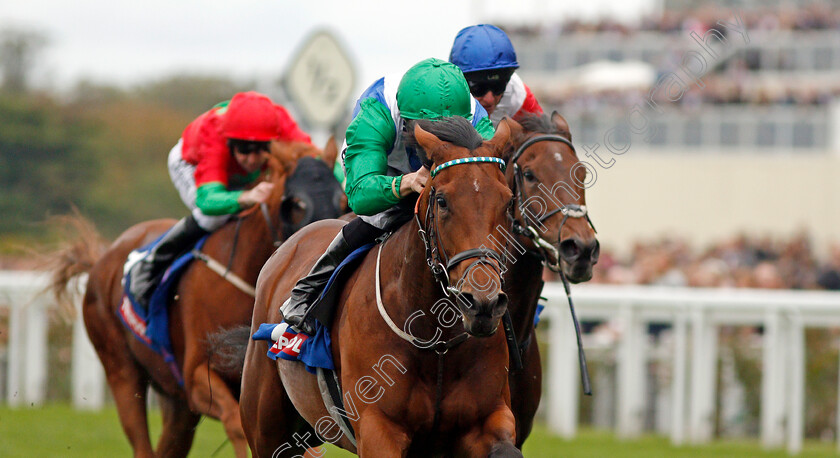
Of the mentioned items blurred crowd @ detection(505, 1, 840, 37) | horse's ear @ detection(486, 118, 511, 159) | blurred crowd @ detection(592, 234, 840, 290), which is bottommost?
blurred crowd @ detection(592, 234, 840, 290)

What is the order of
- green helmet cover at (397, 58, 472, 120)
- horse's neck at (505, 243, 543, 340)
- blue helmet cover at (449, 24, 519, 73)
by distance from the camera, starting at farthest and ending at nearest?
blue helmet cover at (449, 24, 519, 73) < horse's neck at (505, 243, 543, 340) < green helmet cover at (397, 58, 472, 120)

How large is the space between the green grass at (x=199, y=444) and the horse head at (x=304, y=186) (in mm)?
2622

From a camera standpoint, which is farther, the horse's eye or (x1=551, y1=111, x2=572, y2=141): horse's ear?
(x1=551, y1=111, x2=572, y2=141): horse's ear

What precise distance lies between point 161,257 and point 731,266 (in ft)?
25.0

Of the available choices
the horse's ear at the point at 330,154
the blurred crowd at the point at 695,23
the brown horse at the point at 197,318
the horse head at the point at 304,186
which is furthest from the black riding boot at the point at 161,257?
the blurred crowd at the point at 695,23

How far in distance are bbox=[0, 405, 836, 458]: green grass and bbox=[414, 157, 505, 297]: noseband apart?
432cm

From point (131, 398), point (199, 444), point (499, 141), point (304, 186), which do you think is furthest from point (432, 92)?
point (199, 444)

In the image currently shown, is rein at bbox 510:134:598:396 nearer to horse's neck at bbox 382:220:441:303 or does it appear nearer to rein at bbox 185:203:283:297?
horse's neck at bbox 382:220:441:303

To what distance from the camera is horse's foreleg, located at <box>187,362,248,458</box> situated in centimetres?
543

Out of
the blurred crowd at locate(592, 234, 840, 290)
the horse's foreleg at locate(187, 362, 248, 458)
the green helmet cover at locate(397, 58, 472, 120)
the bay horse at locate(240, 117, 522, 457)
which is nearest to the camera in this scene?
the bay horse at locate(240, 117, 522, 457)

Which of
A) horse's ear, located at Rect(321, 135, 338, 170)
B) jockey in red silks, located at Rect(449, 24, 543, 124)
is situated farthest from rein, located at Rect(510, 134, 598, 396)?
horse's ear, located at Rect(321, 135, 338, 170)

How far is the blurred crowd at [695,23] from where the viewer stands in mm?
17906

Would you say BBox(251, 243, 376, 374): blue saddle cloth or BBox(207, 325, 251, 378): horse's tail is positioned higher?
BBox(251, 243, 376, 374): blue saddle cloth

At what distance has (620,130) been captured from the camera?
17125mm
